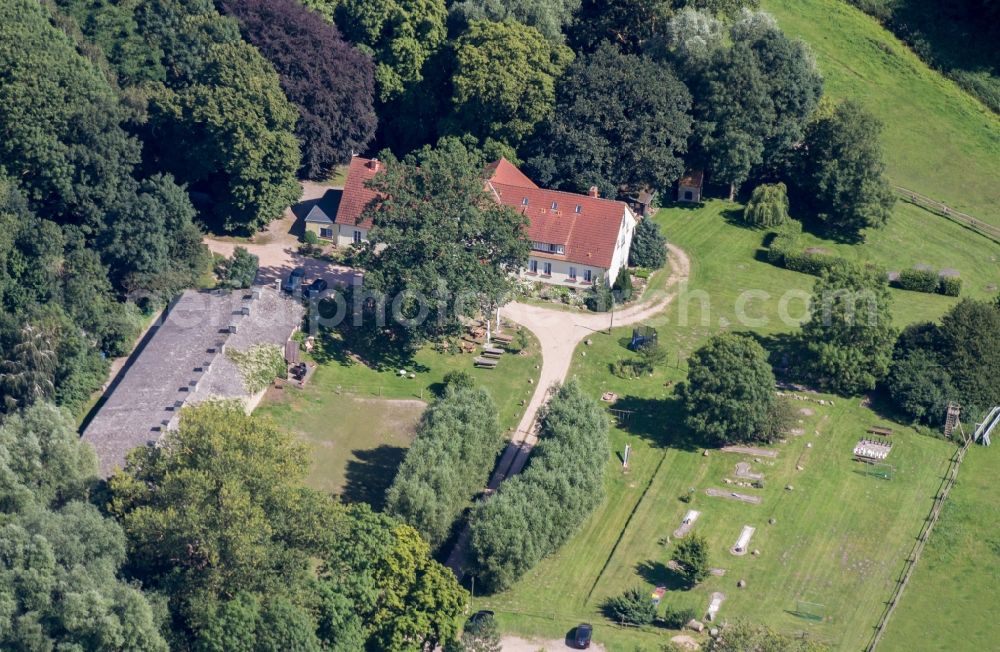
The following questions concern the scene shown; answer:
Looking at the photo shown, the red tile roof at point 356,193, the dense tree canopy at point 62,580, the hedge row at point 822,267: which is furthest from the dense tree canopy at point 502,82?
the dense tree canopy at point 62,580

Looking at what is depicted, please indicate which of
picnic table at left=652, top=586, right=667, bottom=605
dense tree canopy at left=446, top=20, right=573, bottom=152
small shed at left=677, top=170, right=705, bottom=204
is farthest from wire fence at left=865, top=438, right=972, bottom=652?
dense tree canopy at left=446, top=20, right=573, bottom=152

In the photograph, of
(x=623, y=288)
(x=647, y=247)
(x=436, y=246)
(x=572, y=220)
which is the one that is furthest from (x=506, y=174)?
(x=436, y=246)

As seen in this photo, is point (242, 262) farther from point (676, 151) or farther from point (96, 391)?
point (676, 151)

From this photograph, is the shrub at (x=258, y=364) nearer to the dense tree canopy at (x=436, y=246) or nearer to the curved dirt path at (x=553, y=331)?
the dense tree canopy at (x=436, y=246)

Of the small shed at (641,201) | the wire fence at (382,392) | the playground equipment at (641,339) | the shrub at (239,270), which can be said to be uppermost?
the small shed at (641,201)

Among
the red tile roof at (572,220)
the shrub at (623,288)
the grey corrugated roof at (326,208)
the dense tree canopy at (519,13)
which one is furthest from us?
the dense tree canopy at (519,13)

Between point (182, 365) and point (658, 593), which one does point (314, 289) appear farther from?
point (658, 593)

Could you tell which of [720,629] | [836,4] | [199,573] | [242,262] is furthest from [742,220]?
[199,573]
